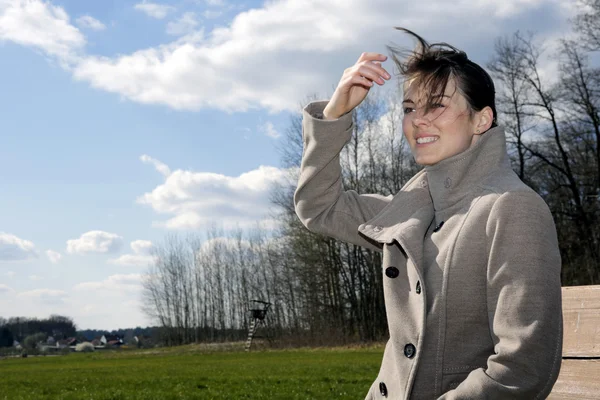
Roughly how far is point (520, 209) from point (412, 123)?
0.48 m

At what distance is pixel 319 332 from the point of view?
41.6 metres

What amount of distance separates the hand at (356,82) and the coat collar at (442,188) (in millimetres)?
321

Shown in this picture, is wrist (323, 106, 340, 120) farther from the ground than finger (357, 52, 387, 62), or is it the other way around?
finger (357, 52, 387, 62)

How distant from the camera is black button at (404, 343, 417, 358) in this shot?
81.3 inches

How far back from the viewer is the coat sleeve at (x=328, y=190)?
2.51m

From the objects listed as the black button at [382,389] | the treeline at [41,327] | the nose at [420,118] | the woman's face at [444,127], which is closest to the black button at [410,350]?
the black button at [382,389]

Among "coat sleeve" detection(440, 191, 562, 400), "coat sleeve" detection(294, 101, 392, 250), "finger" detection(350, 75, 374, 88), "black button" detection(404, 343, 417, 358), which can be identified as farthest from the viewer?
"coat sleeve" detection(294, 101, 392, 250)

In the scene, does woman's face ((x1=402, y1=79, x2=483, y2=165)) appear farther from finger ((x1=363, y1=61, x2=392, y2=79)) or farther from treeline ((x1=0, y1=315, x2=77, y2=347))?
treeline ((x1=0, y1=315, x2=77, y2=347))

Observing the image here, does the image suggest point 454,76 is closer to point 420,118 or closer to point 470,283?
point 420,118

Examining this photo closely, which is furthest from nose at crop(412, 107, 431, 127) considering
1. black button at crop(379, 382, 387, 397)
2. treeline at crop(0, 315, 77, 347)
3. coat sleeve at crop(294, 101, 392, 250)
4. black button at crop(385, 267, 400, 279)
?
treeline at crop(0, 315, 77, 347)

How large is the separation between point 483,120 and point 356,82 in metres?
0.40

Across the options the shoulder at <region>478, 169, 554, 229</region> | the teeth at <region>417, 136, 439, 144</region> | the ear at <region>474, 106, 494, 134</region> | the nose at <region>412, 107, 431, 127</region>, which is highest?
the nose at <region>412, 107, 431, 127</region>

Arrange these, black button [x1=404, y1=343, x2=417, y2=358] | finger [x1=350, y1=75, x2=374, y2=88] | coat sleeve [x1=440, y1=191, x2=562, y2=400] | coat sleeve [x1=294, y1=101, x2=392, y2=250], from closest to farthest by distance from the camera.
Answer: coat sleeve [x1=440, y1=191, x2=562, y2=400] → black button [x1=404, y1=343, x2=417, y2=358] → finger [x1=350, y1=75, x2=374, y2=88] → coat sleeve [x1=294, y1=101, x2=392, y2=250]

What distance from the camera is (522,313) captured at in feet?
5.98
